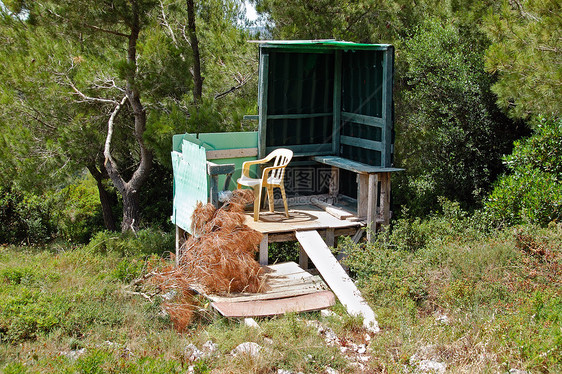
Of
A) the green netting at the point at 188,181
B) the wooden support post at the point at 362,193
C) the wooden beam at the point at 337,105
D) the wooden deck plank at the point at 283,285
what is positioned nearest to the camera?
the wooden deck plank at the point at 283,285

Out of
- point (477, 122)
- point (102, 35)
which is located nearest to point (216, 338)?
point (477, 122)

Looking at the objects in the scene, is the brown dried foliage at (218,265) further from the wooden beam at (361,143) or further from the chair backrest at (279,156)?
the wooden beam at (361,143)

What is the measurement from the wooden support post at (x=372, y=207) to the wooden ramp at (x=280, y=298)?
112 centimetres

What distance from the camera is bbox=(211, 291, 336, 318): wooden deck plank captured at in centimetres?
645

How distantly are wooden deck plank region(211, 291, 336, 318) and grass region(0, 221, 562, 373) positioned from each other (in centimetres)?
11

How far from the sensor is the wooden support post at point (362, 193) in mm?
8297

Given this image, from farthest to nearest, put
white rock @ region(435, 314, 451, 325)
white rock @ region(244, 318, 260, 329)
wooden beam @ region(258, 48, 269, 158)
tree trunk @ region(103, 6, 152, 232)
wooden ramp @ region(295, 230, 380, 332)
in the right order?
tree trunk @ region(103, 6, 152, 232) → wooden beam @ region(258, 48, 269, 158) → wooden ramp @ region(295, 230, 380, 332) → white rock @ region(244, 318, 260, 329) → white rock @ region(435, 314, 451, 325)

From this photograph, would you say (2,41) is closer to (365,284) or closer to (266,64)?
(266,64)

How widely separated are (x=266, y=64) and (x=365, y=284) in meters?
3.38

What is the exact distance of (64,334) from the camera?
20.3 feet

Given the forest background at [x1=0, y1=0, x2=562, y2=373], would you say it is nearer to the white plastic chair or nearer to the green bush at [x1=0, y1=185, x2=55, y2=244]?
the green bush at [x1=0, y1=185, x2=55, y2=244]

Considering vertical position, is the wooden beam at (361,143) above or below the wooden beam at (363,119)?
below

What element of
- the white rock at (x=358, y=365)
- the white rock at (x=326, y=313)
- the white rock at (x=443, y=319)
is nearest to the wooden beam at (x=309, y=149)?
the white rock at (x=326, y=313)

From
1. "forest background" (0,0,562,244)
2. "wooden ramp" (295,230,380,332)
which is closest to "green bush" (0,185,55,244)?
"forest background" (0,0,562,244)
